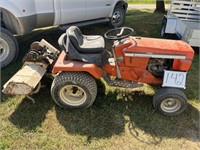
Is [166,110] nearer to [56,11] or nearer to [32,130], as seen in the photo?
[32,130]

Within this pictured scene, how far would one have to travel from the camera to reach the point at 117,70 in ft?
11.9

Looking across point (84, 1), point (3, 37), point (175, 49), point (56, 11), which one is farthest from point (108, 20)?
point (175, 49)

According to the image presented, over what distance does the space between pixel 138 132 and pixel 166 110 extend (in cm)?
57

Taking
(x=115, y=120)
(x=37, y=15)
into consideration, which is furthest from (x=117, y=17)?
(x=115, y=120)

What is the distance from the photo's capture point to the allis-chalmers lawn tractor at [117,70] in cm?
340

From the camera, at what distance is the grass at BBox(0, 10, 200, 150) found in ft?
10.2

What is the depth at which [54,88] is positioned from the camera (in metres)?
3.43

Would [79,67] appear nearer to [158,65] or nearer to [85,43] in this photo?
[85,43]

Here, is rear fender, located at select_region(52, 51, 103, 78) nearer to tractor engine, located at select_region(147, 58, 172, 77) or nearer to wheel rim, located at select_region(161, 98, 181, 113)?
tractor engine, located at select_region(147, 58, 172, 77)

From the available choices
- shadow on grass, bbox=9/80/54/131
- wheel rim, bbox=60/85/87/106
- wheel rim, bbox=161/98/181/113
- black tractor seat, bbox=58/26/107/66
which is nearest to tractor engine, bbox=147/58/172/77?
wheel rim, bbox=161/98/181/113

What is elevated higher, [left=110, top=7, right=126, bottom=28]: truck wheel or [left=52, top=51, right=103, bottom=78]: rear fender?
[left=52, top=51, right=103, bottom=78]: rear fender

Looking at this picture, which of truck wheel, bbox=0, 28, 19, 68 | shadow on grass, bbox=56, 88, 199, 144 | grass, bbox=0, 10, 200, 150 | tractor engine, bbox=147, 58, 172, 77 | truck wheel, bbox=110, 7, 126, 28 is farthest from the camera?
truck wheel, bbox=110, 7, 126, 28

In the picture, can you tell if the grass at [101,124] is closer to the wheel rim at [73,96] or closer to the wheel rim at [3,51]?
the wheel rim at [73,96]

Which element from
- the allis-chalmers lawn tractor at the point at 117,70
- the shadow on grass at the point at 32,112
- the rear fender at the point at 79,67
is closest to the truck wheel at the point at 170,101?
the allis-chalmers lawn tractor at the point at 117,70
